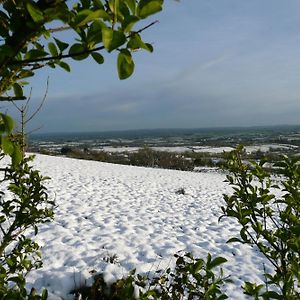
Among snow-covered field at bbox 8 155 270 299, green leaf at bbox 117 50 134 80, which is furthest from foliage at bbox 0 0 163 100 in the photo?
snow-covered field at bbox 8 155 270 299

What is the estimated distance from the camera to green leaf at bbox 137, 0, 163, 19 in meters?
0.64

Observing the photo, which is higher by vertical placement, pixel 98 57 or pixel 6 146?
pixel 98 57

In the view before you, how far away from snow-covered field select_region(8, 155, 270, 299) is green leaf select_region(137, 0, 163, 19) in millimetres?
2101

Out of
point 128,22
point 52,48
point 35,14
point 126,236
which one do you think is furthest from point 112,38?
point 126,236

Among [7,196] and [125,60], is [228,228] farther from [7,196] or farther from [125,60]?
[125,60]

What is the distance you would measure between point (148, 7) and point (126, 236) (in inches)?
234

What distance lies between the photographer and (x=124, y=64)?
674 mm

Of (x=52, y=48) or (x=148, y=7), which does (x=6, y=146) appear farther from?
(x=148, y=7)

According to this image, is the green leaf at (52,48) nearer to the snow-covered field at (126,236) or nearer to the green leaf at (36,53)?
the green leaf at (36,53)

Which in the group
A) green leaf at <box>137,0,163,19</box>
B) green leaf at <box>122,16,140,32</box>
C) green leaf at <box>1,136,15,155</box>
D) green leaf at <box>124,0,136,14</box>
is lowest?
green leaf at <box>1,136,15,155</box>

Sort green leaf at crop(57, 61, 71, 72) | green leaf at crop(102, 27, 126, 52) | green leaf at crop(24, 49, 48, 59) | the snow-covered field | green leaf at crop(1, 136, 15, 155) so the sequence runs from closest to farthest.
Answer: green leaf at crop(102, 27, 126, 52) → green leaf at crop(1, 136, 15, 155) → green leaf at crop(24, 49, 48, 59) → green leaf at crop(57, 61, 71, 72) → the snow-covered field

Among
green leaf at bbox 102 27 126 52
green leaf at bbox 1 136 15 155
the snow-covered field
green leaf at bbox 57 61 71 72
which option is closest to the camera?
green leaf at bbox 102 27 126 52

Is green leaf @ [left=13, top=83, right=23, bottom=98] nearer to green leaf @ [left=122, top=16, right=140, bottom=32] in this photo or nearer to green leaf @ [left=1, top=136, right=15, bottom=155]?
green leaf @ [left=1, top=136, right=15, bottom=155]

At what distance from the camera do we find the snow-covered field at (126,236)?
4402 mm
